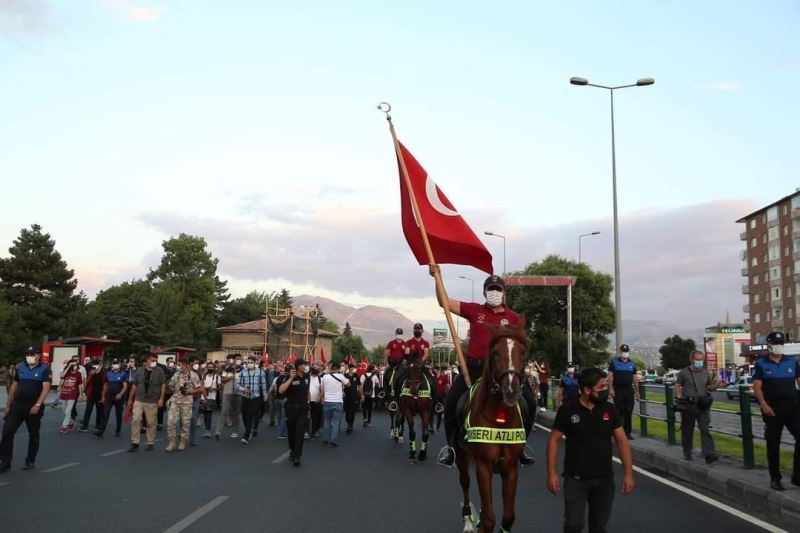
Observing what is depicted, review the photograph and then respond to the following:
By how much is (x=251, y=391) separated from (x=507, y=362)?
13107 millimetres

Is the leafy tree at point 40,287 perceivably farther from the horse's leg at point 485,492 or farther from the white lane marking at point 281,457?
the horse's leg at point 485,492

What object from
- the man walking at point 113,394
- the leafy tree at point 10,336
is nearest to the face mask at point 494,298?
the man walking at point 113,394

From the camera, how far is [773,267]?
310 ft

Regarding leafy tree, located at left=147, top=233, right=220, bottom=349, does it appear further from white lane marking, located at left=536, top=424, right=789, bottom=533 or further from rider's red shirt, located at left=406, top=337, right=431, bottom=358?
white lane marking, located at left=536, top=424, right=789, bottom=533

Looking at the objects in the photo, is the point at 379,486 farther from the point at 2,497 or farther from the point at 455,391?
the point at 2,497

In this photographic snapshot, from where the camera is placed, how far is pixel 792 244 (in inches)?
3511

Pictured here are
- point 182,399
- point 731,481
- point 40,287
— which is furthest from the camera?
point 40,287

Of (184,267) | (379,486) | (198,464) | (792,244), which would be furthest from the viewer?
(184,267)

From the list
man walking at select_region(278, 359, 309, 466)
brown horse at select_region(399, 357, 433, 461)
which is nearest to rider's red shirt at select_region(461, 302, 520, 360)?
man walking at select_region(278, 359, 309, 466)

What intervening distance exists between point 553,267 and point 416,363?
57.2m

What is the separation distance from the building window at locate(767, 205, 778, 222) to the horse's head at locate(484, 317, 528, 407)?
98824 millimetres

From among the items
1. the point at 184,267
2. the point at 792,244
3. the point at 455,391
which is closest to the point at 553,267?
the point at 792,244

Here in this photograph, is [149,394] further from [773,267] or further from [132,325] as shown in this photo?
[773,267]

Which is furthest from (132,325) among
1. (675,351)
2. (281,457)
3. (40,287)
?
(675,351)
